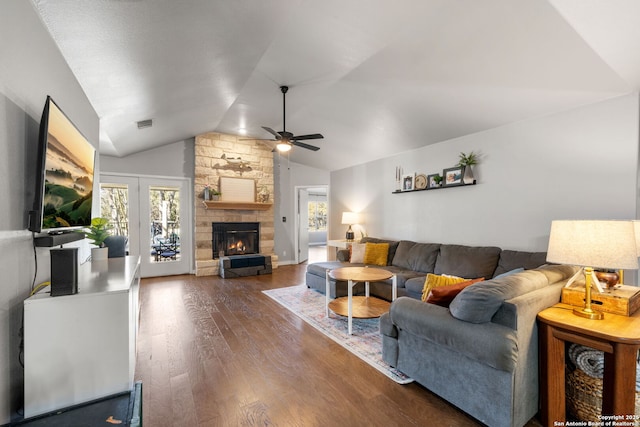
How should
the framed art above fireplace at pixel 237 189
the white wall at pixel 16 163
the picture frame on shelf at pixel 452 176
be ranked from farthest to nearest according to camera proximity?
the framed art above fireplace at pixel 237 189 → the picture frame on shelf at pixel 452 176 → the white wall at pixel 16 163

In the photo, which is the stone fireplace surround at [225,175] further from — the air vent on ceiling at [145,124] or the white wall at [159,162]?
the air vent on ceiling at [145,124]

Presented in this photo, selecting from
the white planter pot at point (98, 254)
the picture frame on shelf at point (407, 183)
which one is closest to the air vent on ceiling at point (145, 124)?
the white planter pot at point (98, 254)

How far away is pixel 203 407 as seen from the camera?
196 centimetres

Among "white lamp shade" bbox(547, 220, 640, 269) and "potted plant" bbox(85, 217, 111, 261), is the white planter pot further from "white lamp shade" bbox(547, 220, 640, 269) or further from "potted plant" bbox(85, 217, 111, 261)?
"white lamp shade" bbox(547, 220, 640, 269)

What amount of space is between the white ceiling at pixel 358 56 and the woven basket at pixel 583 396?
2.45 meters

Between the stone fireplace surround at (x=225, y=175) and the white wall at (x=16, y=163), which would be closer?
the white wall at (x=16, y=163)

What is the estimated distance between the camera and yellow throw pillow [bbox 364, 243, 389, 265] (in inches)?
189

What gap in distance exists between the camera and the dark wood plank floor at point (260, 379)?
73.1 inches

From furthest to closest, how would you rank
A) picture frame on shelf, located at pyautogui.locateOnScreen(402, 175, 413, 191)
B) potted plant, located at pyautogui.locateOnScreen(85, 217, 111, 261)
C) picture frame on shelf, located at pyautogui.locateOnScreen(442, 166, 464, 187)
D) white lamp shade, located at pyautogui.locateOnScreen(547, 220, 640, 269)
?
picture frame on shelf, located at pyautogui.locateOnScreen(402, 175, 413, 191) < picture frame on shelf, located at pyautogui.locateOnScreen(442, 166, 464, 187) < potted plant, located at pyautogui.locateOnScreen(85, 217, 111, 261) < white lamp shade, located at pyautogui.locateOnScreen(547, 220, 640, 269)

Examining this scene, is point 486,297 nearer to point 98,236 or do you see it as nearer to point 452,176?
point 452,176

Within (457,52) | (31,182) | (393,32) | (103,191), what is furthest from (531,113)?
(103,191)

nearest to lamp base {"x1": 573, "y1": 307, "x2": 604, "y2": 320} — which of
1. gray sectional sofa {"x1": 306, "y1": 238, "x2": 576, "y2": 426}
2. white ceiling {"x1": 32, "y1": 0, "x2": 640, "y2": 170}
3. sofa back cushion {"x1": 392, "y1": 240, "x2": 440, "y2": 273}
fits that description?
gray sectional sofa {"x1": 306, "y1": 238, "x2": 576, "y2": 426}

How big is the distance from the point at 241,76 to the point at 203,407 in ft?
11.0

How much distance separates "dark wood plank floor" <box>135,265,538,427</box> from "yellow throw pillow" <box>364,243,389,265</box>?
1.80 m
